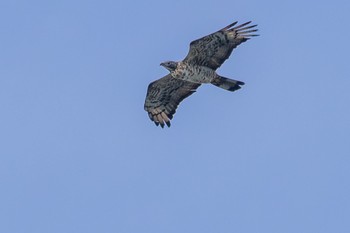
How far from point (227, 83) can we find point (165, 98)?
3262 mm

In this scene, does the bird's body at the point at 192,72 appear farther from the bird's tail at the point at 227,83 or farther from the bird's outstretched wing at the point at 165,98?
the bird's outstretched wing at the point at 165,98

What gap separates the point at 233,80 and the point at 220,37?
1.81 metres

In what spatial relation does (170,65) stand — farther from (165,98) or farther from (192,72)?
(165,98)

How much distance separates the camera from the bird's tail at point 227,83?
5106 centimetres

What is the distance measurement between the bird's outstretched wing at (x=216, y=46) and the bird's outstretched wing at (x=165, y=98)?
7.47ft

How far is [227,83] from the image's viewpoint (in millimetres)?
51156

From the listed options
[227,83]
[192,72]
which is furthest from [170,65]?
[227,83]

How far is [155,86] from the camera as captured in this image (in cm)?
5294

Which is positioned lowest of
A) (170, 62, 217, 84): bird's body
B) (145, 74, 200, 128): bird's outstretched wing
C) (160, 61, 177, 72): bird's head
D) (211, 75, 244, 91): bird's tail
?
(211, 75, 244, 91): bird's tail

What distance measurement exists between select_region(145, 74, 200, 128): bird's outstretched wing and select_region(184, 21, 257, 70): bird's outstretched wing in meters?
2.28

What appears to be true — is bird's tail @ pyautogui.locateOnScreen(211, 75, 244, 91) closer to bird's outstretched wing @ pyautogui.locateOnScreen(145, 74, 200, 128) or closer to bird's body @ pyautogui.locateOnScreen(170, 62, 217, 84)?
bird's body @ pyautogui.locateOnScreen(170, 62, 217, 84)

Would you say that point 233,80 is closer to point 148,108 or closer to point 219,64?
point 219,64

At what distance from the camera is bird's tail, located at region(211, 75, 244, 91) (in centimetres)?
5106

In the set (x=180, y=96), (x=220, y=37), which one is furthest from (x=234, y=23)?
(x=180, y=96)
